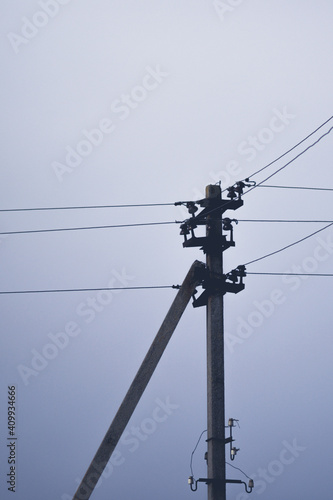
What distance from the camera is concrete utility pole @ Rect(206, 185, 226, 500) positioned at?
14.0m

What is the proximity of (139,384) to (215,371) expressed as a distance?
133cm

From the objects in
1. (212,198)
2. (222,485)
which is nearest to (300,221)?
(212,198)

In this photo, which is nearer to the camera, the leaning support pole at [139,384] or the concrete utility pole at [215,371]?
the leaning support pole at [139,384]

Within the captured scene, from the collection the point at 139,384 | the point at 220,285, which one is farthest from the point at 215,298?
the point at 139,384

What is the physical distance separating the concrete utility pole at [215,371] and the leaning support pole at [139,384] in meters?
0.42

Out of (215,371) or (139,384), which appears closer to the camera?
(139,384)

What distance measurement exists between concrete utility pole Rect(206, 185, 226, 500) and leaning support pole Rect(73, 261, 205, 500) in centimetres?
42

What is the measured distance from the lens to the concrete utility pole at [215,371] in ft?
45.9

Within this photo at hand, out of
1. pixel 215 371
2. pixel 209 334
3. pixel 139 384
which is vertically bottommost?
pixel 139 384

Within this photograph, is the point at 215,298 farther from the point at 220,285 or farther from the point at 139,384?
the point at 139,384

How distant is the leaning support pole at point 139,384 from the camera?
13711 millimetres

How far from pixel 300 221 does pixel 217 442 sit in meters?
5.13

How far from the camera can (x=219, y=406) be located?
566 inches

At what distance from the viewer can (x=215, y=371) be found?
47.7 feet
